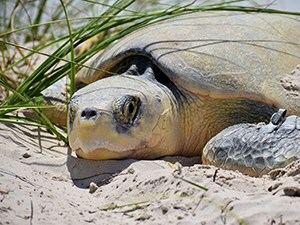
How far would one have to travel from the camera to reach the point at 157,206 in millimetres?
2344

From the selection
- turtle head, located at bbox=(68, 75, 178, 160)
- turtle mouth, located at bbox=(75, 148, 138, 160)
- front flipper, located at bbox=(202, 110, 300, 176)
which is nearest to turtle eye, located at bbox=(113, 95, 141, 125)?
turtle head, located at bbox=(68, 75, 178, 160)

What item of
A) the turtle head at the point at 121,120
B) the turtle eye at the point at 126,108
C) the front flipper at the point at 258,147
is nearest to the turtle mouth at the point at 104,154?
the turtle head at the point at 121,120

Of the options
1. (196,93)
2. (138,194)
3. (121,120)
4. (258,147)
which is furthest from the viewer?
(196,93)

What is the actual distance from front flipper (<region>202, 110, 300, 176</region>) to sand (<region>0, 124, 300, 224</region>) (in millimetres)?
154

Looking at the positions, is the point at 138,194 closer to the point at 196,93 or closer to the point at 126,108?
the point at 126,108

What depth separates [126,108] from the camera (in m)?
3.14

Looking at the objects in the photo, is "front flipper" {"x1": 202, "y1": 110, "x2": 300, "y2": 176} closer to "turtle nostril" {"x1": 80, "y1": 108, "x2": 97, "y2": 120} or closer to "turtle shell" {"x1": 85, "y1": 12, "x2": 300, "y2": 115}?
"turtle shell" {"x1": 85, "y1": 12, "x2": 300, "y2": 115}

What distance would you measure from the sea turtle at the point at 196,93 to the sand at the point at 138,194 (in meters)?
0.17

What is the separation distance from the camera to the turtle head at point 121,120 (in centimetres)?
308

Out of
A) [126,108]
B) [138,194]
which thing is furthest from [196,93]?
[138,194]

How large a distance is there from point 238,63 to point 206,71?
0.19 meters

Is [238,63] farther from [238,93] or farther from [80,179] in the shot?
[80,179]

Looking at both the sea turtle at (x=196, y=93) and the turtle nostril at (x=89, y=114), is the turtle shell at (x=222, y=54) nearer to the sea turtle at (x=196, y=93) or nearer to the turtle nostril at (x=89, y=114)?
the sea turtle at (x=196, y=93)

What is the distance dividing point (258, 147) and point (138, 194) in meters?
0.70
